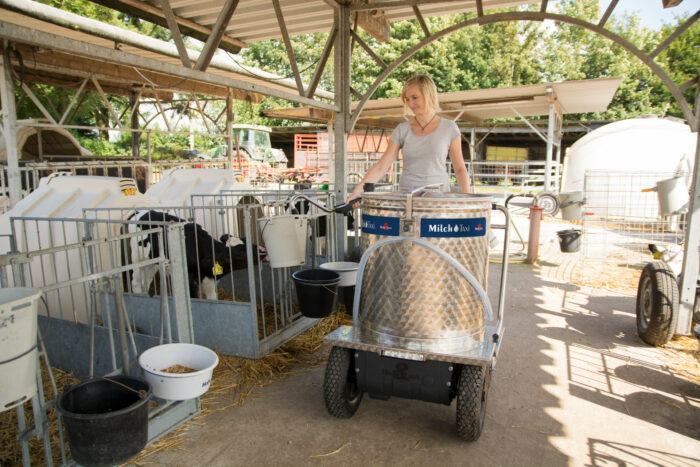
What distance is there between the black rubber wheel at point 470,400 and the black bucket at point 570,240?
5.67m

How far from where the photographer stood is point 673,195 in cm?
634

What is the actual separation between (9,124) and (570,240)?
325 inches

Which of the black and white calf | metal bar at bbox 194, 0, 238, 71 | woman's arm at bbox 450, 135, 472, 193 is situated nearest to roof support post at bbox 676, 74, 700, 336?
woman's arm at bbox 450, 135, 472, 193

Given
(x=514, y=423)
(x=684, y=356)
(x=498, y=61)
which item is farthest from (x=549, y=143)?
(x=498, y=61)

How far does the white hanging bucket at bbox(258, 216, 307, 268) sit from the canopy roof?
8.28 metres

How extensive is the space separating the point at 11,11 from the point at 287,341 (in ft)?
16.1

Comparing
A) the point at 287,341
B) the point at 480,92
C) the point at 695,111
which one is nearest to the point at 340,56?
the point at 287,341

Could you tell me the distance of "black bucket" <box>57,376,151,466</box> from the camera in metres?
2.04

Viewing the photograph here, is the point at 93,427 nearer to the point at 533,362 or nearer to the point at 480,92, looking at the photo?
the point at 533,362

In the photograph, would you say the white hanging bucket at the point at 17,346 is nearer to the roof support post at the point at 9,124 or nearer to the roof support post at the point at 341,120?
the roof support post at the point at 341,120

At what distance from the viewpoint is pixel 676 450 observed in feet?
9.23

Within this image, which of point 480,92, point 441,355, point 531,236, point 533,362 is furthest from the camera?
point 480,92

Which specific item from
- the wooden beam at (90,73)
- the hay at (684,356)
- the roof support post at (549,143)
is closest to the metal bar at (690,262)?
the hay at (684,356)

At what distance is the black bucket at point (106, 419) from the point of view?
204 centimetres
